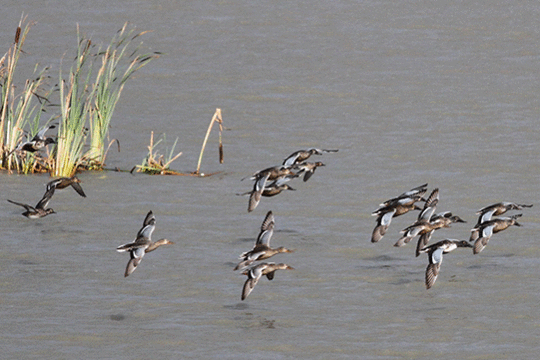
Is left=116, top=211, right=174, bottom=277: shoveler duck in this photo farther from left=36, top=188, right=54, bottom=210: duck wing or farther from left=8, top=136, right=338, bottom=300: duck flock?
left=36, top=188, right=54, bottom=210: duck wing

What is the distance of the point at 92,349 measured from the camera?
6.96 meters

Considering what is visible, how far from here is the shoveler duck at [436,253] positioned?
834 centimetres

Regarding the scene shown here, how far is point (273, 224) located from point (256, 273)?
118 cm

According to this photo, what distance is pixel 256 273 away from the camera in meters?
8.07

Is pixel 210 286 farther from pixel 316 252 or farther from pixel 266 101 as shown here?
pixel 266 101

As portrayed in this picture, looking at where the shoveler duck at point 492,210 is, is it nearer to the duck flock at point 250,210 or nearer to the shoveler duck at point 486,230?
the shoveler duck at point 486,230

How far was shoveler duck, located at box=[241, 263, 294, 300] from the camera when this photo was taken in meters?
7.95

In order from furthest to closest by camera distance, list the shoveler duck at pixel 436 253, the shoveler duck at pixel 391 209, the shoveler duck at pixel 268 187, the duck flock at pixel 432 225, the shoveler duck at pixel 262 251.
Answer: the shoveler duck at pixel 268 187, the shoveler duck at pixel 391 209, the duck flock at pixel 432 225, the shoveler duck at pixel 262 251, the shoveler duck at pixel 436 253

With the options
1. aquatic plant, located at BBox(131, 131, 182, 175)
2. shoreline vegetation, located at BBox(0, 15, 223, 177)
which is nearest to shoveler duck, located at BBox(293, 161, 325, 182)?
shoreline vegetation, located at BBox(0, 15, 223, 177)

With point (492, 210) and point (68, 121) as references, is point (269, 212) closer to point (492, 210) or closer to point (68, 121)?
point (492, 210)

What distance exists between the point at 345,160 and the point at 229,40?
7.60m

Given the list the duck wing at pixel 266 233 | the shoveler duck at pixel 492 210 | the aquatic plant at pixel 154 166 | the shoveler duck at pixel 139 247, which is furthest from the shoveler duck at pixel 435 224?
the aquatic plant at pixel 154 166

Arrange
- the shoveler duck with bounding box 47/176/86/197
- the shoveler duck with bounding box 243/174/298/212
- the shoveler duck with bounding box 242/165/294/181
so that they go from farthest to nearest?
1. the shoveler duck with bounding box 242/165/294/181
2. the shoveler duck with bounding box 47/176/86/197
3. the shoveler duck with bounding box 243/174/298/212

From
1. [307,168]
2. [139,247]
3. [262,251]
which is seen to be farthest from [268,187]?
[139,247]
